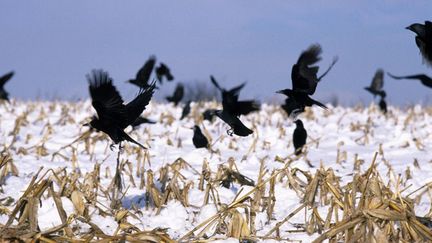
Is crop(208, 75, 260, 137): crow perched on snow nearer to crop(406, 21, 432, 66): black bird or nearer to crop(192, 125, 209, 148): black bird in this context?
crop(406, 21, 432, 66): black bird

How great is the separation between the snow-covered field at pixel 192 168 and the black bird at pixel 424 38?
2.15 feet

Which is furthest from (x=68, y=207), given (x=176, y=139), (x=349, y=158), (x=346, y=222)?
(x=176, y=139)

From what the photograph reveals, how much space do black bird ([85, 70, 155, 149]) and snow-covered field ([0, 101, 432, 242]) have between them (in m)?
0.33

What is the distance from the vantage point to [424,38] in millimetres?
3395

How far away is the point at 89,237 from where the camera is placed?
269 centimetres

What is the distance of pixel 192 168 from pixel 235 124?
56cm

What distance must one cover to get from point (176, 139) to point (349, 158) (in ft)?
7.27

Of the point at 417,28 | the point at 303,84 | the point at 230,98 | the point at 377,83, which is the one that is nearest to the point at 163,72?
the point at 377,83

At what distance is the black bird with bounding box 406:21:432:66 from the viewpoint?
3.37 metres

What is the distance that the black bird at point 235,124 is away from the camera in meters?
4.06

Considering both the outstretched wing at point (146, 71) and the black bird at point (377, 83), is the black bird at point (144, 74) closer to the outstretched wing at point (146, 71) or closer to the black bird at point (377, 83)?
the outstretched wing at point (146, 71)

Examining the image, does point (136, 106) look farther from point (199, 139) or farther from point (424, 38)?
point (199, 139)

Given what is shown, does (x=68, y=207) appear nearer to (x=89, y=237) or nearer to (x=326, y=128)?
(x=89, y=237)

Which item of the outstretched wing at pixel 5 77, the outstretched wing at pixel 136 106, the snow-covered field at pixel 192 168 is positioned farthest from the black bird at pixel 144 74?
the outstretched wing at pixel 136 106
